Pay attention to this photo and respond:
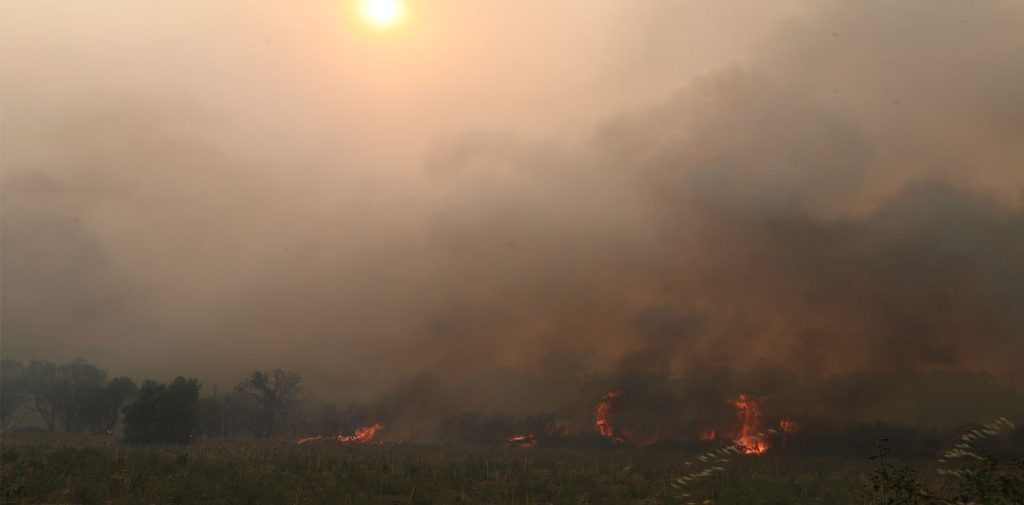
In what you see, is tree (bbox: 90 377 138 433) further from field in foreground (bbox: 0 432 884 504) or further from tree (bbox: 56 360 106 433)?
field in foreground (bbox: 0 432 884 504)

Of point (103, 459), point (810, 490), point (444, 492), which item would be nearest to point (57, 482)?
point (103, 459)

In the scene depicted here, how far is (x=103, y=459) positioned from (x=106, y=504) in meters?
11.4

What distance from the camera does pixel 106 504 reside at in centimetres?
2638

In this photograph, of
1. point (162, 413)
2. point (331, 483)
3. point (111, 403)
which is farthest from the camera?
point (111, 403)

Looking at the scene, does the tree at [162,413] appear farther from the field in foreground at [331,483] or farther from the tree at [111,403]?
the field in foreground at [331,483]

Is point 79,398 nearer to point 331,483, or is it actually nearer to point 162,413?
point 162,413

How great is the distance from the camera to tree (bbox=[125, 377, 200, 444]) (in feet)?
232

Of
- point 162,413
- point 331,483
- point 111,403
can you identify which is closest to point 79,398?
point 111,403

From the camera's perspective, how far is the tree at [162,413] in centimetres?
7069

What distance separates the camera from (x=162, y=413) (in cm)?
7150

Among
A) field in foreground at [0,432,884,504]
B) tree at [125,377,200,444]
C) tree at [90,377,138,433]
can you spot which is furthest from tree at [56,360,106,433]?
field in foreground at [0,432,884,504]

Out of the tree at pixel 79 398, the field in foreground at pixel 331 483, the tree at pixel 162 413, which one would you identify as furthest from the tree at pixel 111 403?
the field in foreground at pixel 331 483

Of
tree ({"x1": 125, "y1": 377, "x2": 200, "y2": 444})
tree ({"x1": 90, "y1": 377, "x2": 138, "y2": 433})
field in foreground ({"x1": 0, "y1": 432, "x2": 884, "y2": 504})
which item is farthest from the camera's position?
tree ({"x1": 90, "y1": 377, "x2": 138, "y2": 433})

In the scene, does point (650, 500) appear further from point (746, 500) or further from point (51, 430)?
point (51, 430)
